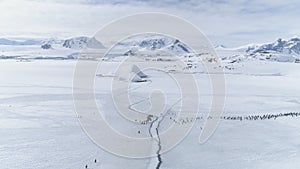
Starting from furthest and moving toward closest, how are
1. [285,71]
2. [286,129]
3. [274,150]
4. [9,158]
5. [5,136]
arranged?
[285,71] → [286,129] → [5,136] → [274,150] → [9,158]

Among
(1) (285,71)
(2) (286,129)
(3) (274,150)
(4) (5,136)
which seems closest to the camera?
(3) (274,150)

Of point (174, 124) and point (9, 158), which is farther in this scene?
point (174, 124)

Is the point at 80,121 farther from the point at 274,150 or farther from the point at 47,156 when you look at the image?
the point at 274,150

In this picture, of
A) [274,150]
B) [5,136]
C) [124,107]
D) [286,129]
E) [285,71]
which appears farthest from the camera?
[285,71]

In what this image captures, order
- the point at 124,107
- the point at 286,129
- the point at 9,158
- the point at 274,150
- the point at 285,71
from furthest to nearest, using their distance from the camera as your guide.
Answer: the point at 285,71 → the point at 124,107 → the point at 286,129 → the point at 274,150 → the point at 9,158

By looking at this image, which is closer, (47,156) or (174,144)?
(47,156)

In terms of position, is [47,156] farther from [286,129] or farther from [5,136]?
[286,129]

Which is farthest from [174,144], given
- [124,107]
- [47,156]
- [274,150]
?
[124,107]

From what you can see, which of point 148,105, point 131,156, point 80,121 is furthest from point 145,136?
point 148,105
